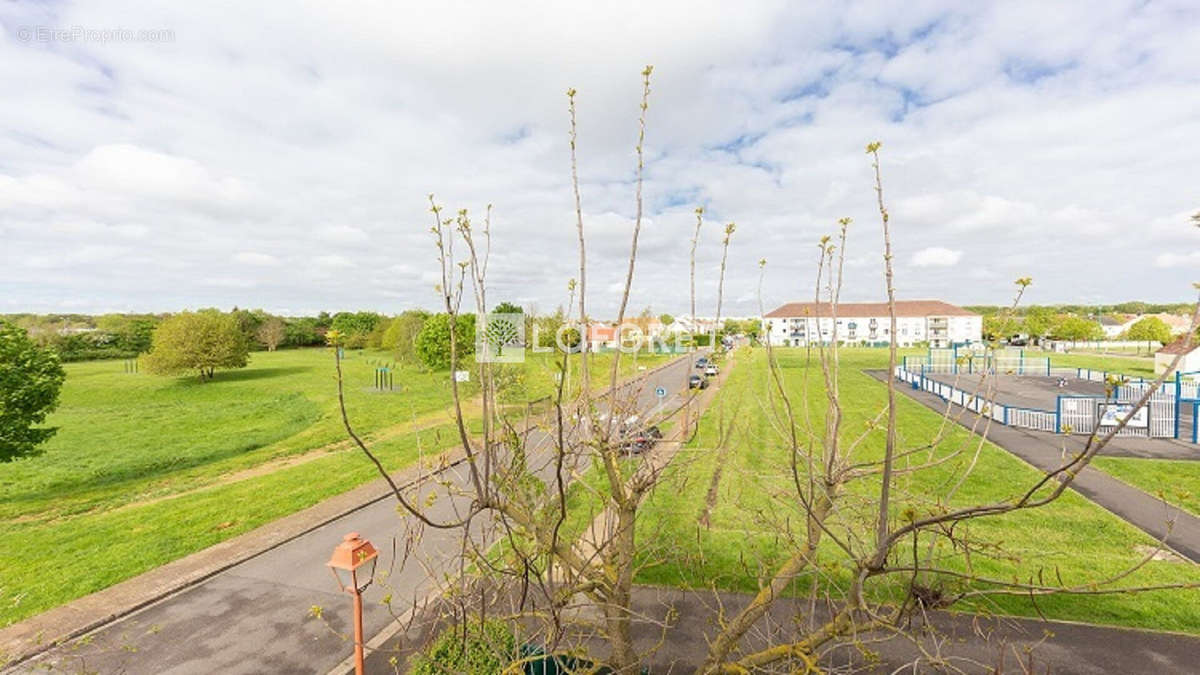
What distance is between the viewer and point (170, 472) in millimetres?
18453

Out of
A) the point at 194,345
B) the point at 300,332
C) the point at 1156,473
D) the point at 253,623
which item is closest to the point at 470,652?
the point at 253,623

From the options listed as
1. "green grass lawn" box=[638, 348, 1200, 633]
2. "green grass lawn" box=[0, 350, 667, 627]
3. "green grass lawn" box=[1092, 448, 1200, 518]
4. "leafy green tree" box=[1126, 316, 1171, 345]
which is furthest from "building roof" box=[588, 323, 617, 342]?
"leafy green tree" box=[1126, 316, 1171, 345]

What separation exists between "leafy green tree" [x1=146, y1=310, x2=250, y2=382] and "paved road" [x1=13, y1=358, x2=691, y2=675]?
39.6 metres

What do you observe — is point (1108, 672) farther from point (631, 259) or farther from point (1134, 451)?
point (1134, 451)

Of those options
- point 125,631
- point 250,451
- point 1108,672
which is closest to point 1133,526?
point 1108,672

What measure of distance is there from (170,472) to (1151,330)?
10410 cm

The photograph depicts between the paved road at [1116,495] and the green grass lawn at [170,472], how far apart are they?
11.8m

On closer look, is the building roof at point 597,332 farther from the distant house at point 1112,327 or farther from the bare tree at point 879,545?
the distant house at point 1112,327

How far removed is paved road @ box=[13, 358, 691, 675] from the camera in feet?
24.3

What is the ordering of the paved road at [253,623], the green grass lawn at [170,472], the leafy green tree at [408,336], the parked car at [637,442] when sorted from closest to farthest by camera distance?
the parked car at [637,442] → the paved road at [253,623] → the green grass lawn at [170,472] → the leafy green tree at [408,336]

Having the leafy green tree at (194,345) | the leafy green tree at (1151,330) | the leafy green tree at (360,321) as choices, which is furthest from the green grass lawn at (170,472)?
the leafy green tree at (1151,330)

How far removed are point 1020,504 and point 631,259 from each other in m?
2.45

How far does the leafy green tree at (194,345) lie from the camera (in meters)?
39.9

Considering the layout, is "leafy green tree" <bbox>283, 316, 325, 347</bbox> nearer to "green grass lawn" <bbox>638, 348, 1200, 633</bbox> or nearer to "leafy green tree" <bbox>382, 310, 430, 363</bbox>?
"leafy green tree" <bbox>382, 310, 430, 363</bbox>
